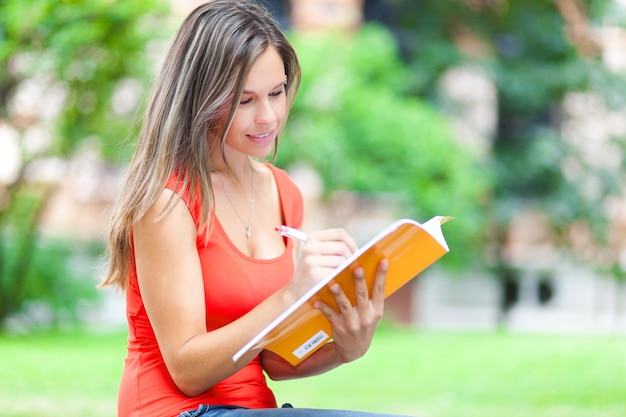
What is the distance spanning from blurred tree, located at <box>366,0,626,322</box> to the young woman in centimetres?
1144

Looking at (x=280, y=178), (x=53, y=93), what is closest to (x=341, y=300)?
(x=280, y=178)

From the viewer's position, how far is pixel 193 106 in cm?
178

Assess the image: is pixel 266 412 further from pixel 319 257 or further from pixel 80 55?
pixel 80 55

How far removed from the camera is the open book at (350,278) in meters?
1.48

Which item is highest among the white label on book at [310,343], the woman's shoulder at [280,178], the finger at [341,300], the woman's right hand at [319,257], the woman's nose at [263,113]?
the woman's nose at [263,113]

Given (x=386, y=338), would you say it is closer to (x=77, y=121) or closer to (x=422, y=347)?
(x=422, y=347)

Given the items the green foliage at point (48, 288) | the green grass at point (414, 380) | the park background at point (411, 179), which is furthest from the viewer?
the green foliage at point (48, 288)

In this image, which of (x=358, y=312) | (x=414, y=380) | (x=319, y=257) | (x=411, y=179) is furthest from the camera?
(x=411, y=179)

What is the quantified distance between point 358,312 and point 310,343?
13 centimetres

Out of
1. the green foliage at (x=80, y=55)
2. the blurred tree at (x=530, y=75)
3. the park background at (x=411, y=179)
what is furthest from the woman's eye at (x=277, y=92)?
the blurred tree at (x=530, y=75)

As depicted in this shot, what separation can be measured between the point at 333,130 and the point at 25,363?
5317 mm

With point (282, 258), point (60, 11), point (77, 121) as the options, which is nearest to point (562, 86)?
point (77, 121)

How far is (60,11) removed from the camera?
21.2 feet

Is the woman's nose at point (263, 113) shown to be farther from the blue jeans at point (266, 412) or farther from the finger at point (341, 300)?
the blue jeans at point (266, 412)
